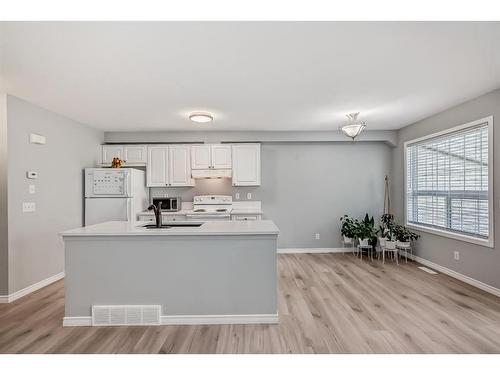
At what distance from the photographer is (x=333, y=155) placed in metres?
5.54

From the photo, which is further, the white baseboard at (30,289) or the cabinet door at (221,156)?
the cabinet door at (221,156)

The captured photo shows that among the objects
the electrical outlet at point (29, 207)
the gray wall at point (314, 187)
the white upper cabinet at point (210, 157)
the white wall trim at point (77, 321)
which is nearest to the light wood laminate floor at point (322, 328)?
the white wall trim at point (77, 321)

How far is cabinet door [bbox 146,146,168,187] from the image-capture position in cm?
518

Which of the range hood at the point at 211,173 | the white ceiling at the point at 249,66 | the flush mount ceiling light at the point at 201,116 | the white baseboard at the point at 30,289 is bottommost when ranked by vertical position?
the white baseboard at the point at 30,289

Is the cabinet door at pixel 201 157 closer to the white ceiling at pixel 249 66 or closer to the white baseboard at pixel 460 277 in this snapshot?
the white ceiling at pixel 249 66

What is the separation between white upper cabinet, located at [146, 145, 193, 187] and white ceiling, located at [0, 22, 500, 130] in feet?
3.80

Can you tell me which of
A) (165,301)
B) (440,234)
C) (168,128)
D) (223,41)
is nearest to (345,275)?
(440,234)

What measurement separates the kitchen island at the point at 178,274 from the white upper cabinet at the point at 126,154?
109 inches

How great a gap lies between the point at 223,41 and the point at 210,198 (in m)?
3.57

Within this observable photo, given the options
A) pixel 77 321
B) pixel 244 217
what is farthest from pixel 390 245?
pixel 77 321

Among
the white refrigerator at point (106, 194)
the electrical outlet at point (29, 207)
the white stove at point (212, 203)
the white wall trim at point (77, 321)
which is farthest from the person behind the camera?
the white stove at point (212, 203)

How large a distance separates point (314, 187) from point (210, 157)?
213 centimetres

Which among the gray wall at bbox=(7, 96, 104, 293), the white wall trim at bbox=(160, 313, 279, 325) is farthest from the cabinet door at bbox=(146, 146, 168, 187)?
the white wall trim at bbox=(160, 313, 279, 325)

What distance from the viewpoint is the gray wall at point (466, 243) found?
3.23 meters
